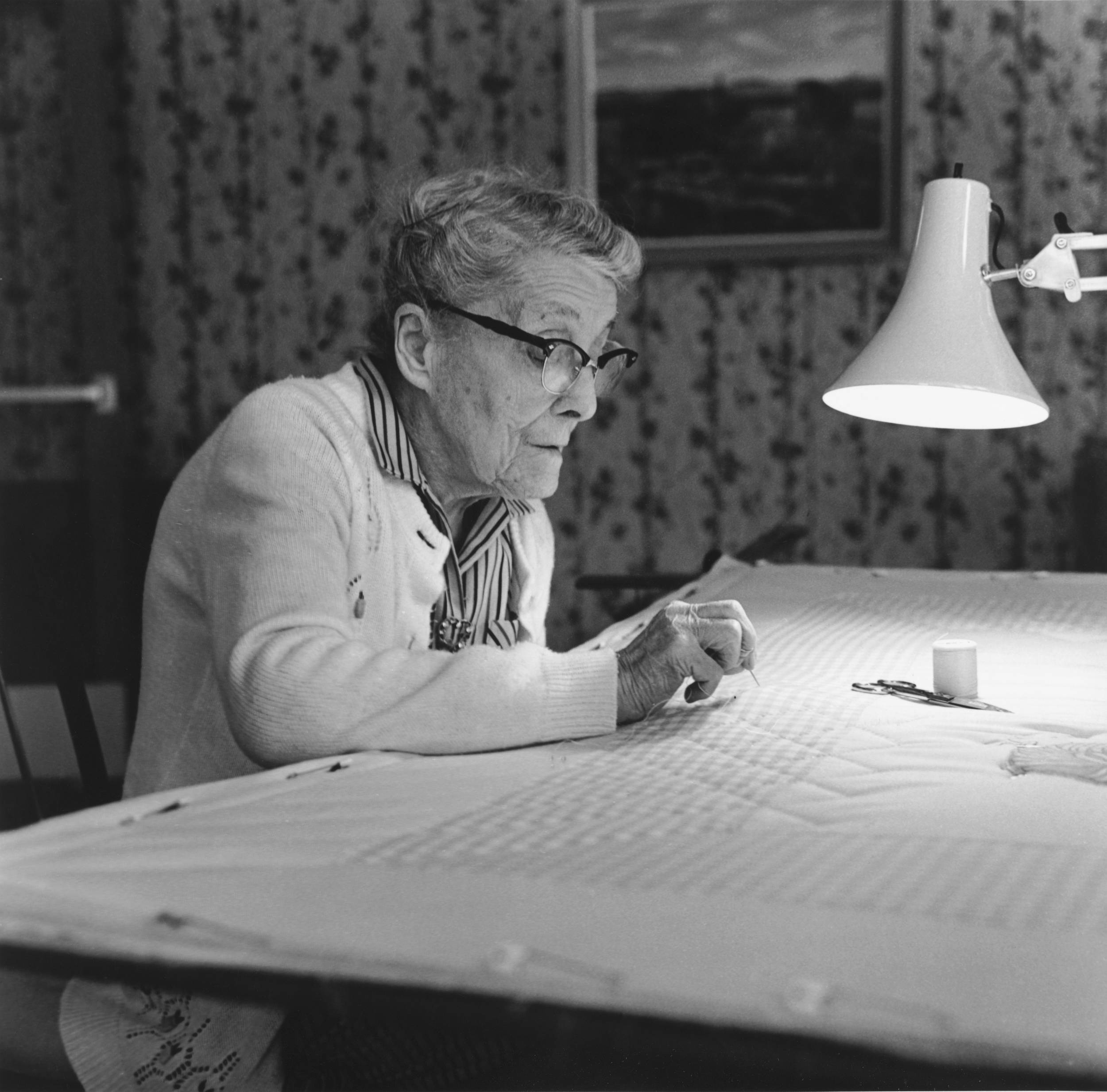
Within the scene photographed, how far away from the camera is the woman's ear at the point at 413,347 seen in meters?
1.43

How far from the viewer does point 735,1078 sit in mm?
750

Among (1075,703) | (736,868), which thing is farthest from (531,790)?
(1075,703)

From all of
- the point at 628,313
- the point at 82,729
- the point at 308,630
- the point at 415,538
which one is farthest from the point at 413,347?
the point at 628,313

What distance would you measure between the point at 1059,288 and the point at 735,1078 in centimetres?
96

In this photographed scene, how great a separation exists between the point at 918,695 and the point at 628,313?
2256mm

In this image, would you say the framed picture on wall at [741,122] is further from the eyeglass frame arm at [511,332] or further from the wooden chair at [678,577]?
the eyeglass frame arm at [511,332]

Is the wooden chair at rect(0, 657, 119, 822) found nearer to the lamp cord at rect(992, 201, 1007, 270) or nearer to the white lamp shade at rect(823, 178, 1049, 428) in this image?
the white lamp shade at rect(823, 178, 1049, 428)

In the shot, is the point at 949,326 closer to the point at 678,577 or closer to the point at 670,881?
the point at 670,881

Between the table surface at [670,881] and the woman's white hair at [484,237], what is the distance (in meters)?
0.53

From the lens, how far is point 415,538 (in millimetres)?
1435

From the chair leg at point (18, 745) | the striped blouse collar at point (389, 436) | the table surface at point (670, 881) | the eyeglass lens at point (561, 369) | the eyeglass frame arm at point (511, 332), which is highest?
the eyeglass frame arm at point (511, 332)

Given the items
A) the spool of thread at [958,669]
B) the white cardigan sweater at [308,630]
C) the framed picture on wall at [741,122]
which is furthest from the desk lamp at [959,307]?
the framed picture on wall at [741,122]

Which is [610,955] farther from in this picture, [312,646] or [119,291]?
[119,291]

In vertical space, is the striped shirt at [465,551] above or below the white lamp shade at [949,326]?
below
